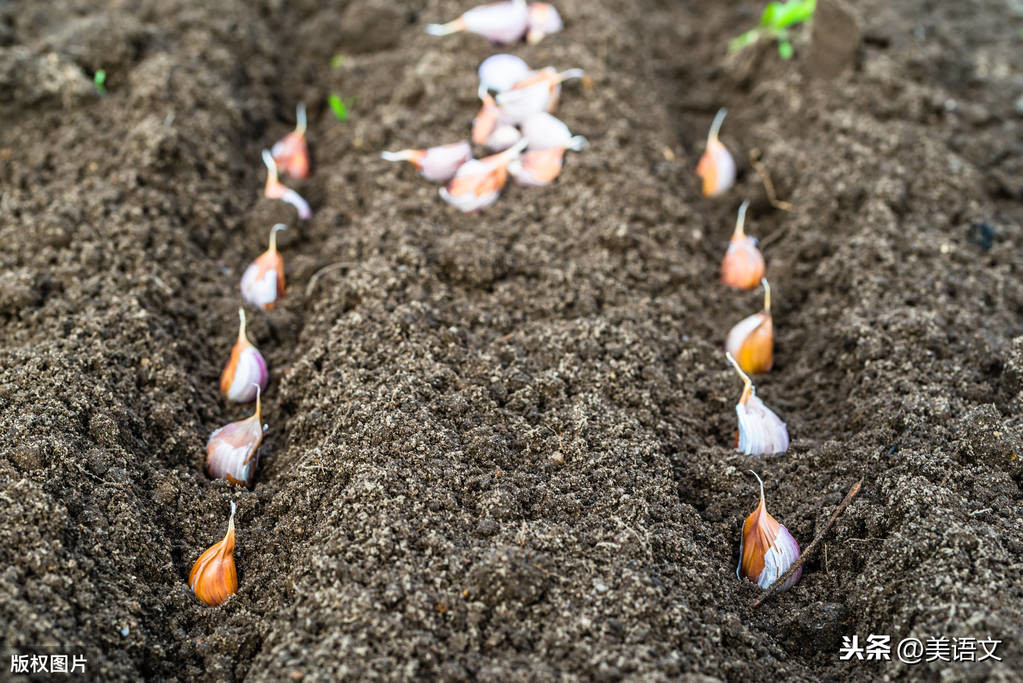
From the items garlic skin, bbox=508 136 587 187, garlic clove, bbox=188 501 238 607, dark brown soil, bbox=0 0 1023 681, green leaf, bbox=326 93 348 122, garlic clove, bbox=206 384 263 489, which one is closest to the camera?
dark brown soil, bbox=0 0 1023 681

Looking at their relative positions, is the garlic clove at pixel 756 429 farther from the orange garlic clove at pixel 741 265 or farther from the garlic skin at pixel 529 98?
the garlic skin at pixel 529 98

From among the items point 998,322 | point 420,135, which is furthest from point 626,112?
point 998,322

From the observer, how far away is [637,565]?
1.71 meters

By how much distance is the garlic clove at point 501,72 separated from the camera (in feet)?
9.82

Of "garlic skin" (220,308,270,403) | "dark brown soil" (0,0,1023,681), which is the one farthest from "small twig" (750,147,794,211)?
"garlic skin" (220,308,270,403)

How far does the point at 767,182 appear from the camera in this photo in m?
2.91

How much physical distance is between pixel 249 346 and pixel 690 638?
4.34 ft

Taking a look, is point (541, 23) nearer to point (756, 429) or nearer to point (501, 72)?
point (501, 72)

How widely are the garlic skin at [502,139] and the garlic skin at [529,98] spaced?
0.07 meters

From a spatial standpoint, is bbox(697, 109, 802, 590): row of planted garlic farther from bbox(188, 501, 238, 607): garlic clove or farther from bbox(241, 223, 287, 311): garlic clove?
bbox(241, 223, 287, 311): garlic clove

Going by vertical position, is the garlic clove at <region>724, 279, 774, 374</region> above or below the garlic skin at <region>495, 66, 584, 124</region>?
below

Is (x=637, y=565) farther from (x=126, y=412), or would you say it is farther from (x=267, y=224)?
(x=267, y=224)

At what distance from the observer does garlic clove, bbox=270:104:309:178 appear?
9.88 ft

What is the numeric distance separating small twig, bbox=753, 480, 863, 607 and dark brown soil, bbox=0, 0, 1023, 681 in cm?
4
